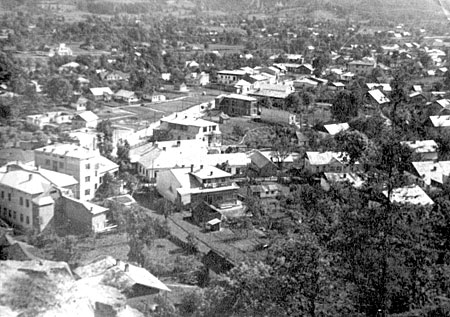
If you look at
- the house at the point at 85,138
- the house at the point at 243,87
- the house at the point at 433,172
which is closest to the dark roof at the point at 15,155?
the house at the point at 85,138

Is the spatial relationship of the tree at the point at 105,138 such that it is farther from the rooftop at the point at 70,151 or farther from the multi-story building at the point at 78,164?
the multi-story building at the point at 78,164

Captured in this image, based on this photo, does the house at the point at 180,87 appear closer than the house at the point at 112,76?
Yes

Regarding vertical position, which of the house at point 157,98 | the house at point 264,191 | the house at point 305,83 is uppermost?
the house at point 264,191

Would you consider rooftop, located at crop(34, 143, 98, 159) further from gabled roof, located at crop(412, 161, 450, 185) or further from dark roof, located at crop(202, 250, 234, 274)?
gabled roof, located at crop(412, 161, 450, 185)

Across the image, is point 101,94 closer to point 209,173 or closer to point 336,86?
point 336,86

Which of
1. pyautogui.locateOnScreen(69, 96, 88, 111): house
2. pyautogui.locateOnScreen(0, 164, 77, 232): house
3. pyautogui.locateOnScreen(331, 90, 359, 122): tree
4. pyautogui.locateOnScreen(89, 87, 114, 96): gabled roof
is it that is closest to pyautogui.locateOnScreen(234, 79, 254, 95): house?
pyautogui.locateOnScreen(89, 87, 114, 96): gabled roof

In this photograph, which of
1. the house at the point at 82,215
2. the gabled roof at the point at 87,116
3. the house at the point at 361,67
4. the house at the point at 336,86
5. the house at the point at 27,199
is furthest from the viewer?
the house at the point at 361,67
